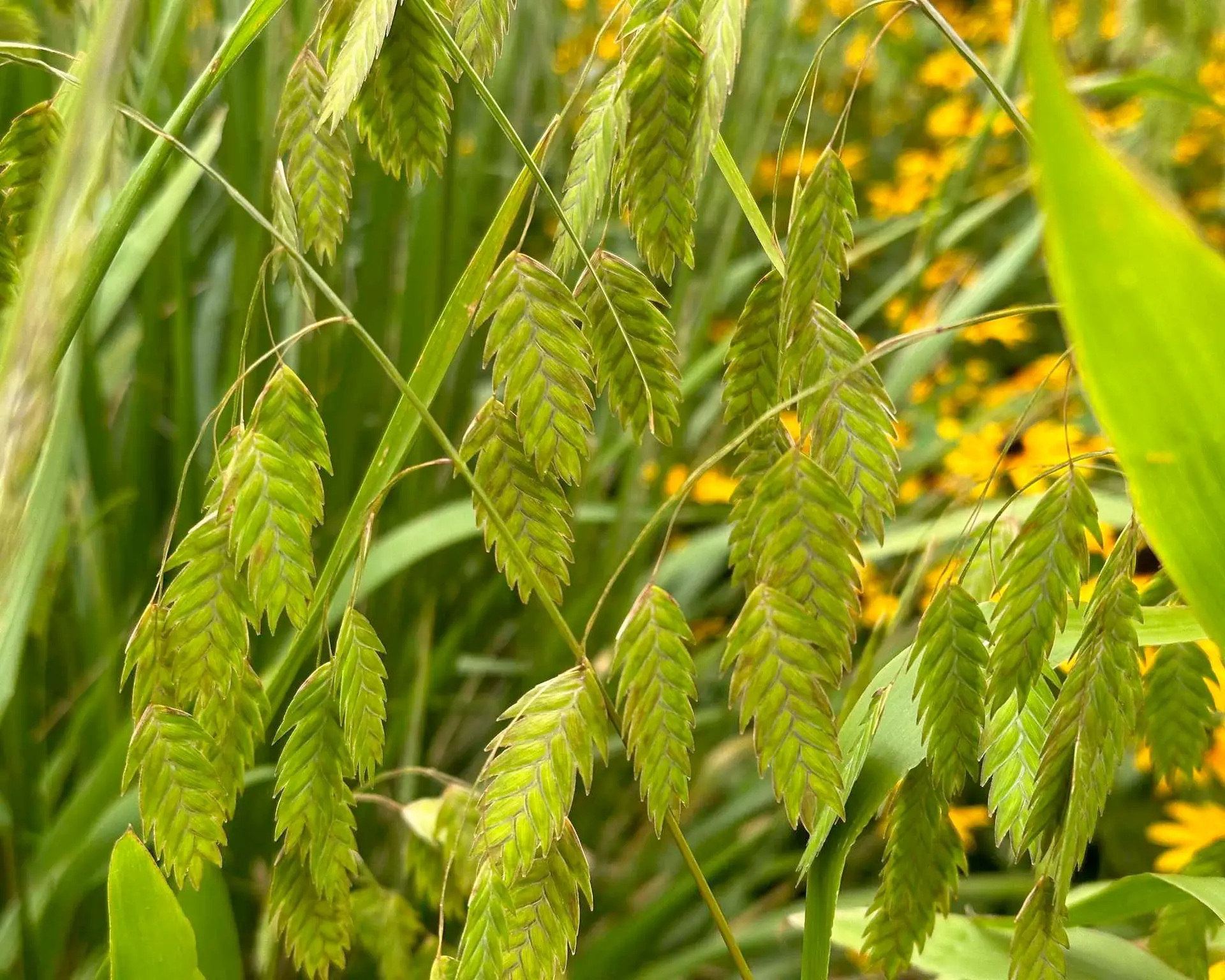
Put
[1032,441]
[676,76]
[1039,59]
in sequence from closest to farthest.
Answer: [1039,59], [676,76], [1032,441]

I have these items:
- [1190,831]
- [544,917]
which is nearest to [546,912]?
[544,917]

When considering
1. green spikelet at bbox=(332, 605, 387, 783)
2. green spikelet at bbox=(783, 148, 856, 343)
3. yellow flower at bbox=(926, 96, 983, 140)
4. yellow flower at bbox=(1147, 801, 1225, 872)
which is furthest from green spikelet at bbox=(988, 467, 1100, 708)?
yellow flower at bbox=(926, 96, 983, 140)

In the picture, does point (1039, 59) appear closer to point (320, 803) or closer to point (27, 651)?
point (320, 803)

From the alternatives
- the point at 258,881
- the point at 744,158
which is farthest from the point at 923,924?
the point at 744,158

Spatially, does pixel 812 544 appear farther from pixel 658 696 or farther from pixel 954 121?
pixel 954 121

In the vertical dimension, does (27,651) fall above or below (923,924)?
below
